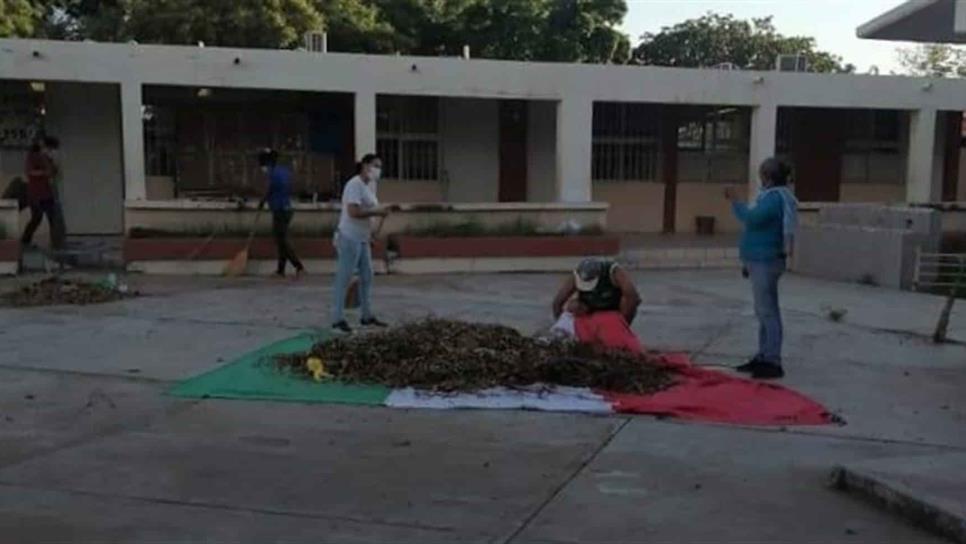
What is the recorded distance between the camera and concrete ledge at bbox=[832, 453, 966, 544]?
15.2ft

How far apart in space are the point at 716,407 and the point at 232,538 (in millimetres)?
3680

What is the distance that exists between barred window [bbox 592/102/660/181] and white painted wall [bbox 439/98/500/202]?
214cm

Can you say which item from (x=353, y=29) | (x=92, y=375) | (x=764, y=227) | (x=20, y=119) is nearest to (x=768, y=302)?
(x=764, y=227)

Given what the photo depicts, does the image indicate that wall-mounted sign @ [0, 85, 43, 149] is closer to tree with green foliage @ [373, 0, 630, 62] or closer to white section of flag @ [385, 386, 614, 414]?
white section of flag @ [385, 386, 614, 414]

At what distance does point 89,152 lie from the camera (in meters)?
18.5

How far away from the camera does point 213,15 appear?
91.9 ft

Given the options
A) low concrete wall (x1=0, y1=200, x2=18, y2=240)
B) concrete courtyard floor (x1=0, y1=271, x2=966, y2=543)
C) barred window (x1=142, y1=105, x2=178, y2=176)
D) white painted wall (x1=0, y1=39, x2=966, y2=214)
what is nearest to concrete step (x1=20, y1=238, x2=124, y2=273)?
low concrete wall (x1=0, y1=200, x2=18, y2=240)

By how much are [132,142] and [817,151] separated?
542 inches

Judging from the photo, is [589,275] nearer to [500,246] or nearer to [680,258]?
[500,246]

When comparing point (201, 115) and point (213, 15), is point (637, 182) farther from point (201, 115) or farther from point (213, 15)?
point (213, 15)

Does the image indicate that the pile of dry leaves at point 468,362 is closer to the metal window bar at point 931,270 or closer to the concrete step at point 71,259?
the concrete step at point 71,259

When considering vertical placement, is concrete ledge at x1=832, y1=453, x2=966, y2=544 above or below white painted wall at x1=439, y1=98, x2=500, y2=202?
below

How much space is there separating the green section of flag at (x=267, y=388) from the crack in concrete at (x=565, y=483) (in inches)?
63.5

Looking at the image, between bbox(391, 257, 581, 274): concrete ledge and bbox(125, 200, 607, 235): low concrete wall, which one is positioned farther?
bbox(391, 257, 581, 274): concrete ledge
